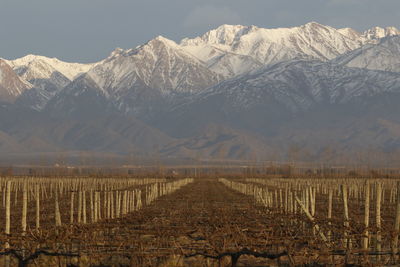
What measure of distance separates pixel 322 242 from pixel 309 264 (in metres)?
1.25

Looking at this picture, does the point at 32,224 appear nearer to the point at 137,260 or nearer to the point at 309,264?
the point at 137,260

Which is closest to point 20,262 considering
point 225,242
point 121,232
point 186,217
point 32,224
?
point 225,242

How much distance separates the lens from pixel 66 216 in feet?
125

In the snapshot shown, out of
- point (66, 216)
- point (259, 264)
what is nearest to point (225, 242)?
point (259, 264)

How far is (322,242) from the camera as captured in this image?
21.2 m

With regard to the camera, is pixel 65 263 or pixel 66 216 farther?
pixel 66 216

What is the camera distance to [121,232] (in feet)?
93.1

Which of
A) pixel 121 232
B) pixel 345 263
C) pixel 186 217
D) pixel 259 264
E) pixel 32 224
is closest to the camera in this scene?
pixel 345 263

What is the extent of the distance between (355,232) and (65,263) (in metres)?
8.18

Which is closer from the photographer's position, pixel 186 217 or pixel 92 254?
pixel 92 254

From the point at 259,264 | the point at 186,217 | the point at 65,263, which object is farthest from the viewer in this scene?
the point at 186,217

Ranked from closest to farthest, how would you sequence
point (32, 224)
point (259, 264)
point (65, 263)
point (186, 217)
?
1. point (65, 263)
2. point (259, 264)
3. point (32, 224)
4. point (186, 217)

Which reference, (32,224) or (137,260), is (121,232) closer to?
(32,224)

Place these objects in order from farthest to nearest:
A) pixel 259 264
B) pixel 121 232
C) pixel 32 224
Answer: pixel 32 224, pixel 121 232, pixel 259 264
